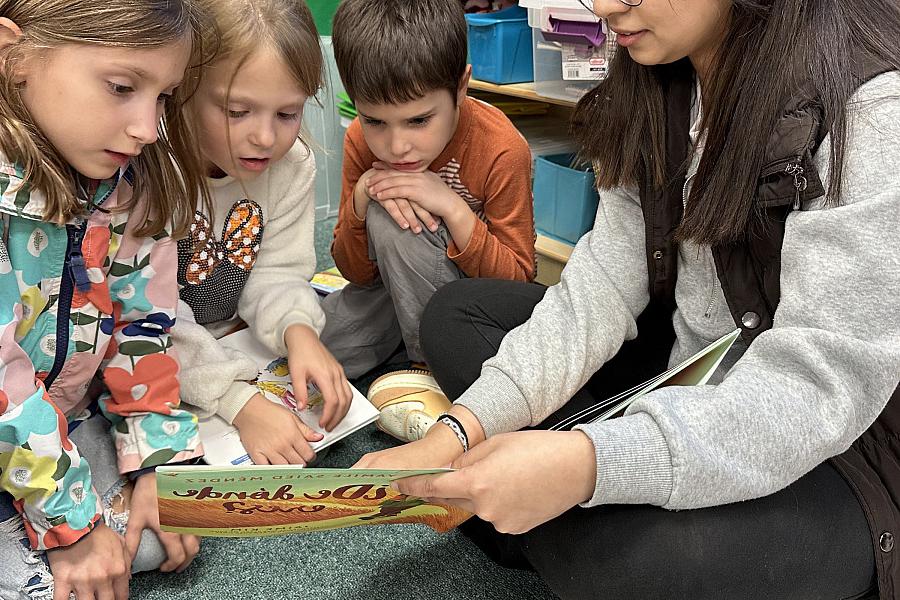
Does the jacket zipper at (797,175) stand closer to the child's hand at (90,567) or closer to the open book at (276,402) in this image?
the open book at (276,402)

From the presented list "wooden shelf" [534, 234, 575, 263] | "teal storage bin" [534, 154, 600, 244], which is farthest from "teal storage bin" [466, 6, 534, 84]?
"wooden shelf" [534, 234, 575, 263]

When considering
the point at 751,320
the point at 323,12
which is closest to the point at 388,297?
the point at 751,320

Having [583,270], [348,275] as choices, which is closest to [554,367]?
[583,270]

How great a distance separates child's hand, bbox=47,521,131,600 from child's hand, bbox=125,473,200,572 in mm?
56

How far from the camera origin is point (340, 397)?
3.26 ft

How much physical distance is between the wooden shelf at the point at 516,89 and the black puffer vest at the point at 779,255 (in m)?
0.66

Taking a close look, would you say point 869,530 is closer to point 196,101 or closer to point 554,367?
point 554,367

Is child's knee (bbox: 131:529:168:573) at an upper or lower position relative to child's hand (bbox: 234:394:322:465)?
lower

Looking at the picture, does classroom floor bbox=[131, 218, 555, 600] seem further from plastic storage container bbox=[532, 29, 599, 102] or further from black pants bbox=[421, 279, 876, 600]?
plastic storage container bbox=[532, 29, 599, 102]

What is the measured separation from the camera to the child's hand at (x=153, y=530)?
0.87 m

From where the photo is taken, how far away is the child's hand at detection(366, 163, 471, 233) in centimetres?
111

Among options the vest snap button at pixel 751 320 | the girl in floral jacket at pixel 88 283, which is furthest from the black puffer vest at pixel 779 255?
the girl in floral jacket at pixel 88 283

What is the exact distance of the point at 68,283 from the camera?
2.62 ft

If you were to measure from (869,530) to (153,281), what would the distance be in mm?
744
